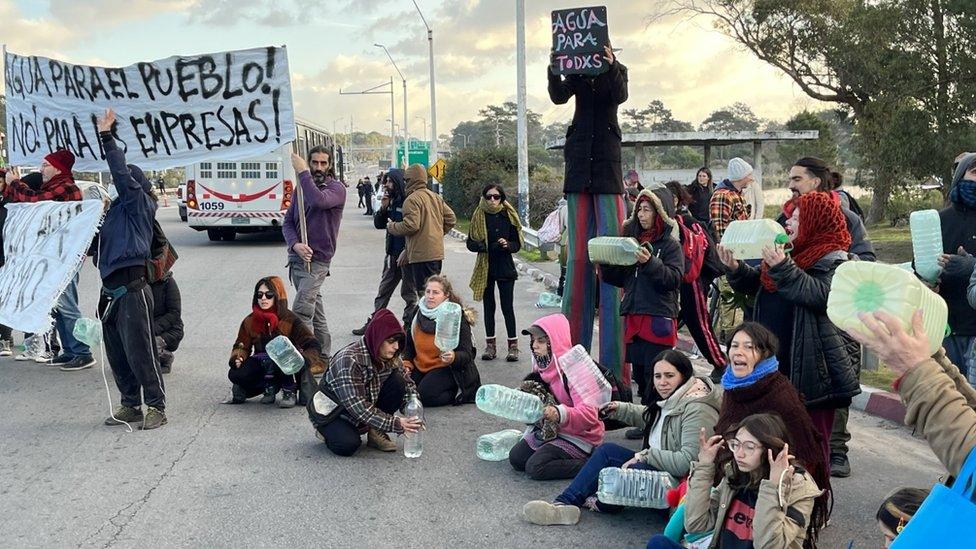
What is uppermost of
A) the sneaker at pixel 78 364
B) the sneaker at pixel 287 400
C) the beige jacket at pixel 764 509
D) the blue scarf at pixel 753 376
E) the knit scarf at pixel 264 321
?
the blue scarf at pixel 753 376

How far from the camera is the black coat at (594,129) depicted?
23.2ft

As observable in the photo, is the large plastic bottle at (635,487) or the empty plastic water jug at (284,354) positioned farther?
the empty plastic water jug at (284,354)

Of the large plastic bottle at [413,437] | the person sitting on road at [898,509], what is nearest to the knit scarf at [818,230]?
the person sitting on road at [898,509]

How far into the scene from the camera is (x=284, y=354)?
7.04 m

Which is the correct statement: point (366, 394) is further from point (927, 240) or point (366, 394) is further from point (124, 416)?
point (927, 240)

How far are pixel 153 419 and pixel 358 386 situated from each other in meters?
1.79

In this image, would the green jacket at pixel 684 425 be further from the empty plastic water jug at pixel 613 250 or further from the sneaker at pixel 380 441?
the sneaker at pixel 380 441

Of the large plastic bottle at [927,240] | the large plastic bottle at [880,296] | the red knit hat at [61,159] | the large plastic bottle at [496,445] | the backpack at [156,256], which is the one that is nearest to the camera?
the large plastic bottle at [880,296]

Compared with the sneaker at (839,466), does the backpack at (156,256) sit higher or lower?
higher

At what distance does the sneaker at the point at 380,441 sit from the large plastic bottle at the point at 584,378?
4.38 feet

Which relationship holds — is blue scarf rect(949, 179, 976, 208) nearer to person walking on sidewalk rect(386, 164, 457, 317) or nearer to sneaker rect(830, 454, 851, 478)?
sneaker rect(830, 454, 851, 478)

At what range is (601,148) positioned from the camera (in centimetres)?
710

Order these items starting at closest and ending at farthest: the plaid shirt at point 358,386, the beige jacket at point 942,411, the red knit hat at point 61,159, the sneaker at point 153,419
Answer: the beige jacket at point 942,411
the plaid shirt at point 358,386
the sneaker at point 153,419
the red knit hat at point 61,159

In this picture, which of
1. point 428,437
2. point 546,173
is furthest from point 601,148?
point 546,173
